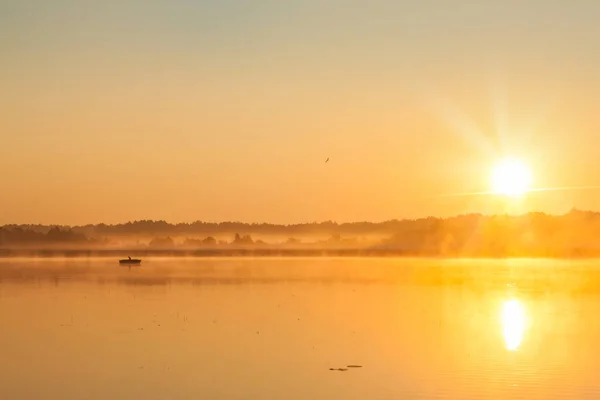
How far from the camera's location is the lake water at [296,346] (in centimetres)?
2533

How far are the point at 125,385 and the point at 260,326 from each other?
1455 cm

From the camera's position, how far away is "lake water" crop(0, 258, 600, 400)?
25.3m

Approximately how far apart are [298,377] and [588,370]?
358 inches

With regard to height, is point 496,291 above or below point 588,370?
above

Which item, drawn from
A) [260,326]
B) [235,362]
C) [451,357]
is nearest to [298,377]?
[235,362]

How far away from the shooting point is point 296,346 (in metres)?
33.5

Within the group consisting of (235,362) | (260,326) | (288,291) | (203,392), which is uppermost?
(288,291)

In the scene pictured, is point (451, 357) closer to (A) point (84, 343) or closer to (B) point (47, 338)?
(A) point (84, 343)

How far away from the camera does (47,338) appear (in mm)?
35812

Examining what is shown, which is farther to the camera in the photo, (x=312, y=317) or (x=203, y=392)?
(x=312, y=317)

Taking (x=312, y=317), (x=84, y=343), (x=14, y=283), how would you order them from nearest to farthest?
(x=84, y=343) < (x=312, y=317) < (x=14, y=283)

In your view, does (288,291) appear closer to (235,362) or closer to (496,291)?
(496,291)

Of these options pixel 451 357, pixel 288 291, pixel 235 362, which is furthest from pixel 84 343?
pixel 288 291

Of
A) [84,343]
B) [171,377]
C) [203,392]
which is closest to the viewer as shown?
[203,392]
